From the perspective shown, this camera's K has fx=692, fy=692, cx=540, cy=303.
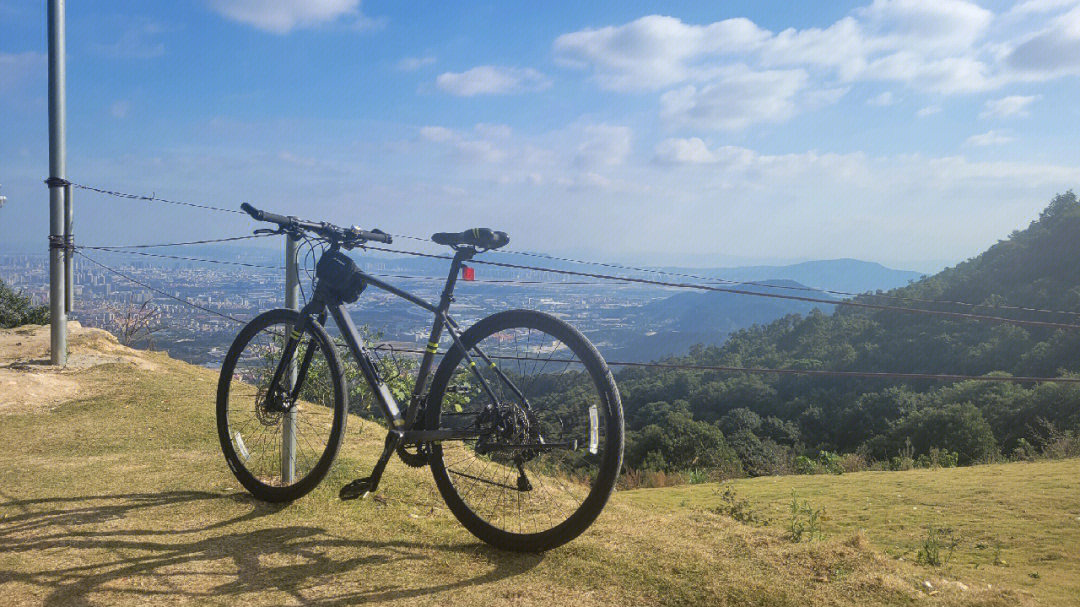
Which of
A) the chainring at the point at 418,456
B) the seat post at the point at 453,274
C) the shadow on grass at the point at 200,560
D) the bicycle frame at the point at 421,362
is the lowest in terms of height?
the shadow on grass at the point at 200,560

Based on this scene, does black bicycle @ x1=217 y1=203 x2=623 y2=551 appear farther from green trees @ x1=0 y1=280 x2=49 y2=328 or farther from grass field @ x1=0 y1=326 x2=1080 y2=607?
green trees @ x1=0 y1=280 x2=49 y2=328

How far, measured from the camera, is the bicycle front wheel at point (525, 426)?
304cm

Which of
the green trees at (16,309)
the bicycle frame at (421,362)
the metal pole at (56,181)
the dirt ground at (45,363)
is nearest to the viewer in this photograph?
the bicycle frame at (421,362)

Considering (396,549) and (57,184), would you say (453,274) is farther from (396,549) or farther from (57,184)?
(57,184)

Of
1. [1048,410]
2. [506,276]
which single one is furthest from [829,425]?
[506,276]

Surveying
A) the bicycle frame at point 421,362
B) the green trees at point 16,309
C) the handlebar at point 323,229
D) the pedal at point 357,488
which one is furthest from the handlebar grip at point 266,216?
the green trees at point 16,309

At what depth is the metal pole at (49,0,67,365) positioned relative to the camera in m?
7.96

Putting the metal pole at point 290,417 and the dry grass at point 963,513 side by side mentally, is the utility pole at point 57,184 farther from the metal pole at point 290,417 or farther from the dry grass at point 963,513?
the dry grass at point 963,513

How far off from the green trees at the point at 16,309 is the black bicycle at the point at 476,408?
1607 centimetres

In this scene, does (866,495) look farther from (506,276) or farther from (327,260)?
(327,260)

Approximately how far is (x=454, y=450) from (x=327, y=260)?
1.33 metres

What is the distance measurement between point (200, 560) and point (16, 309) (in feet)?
72.2

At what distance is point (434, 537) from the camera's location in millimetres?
3543

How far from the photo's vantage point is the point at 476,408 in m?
3.39
